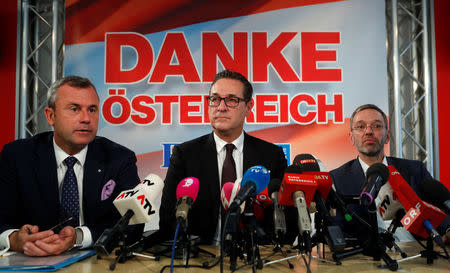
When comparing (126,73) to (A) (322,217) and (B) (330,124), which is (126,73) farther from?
(A) (322,217)

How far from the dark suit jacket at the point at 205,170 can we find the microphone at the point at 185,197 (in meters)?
0.73

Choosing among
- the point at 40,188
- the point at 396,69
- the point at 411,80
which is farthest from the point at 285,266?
the point at 411,80

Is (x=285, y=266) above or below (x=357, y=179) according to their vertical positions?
below

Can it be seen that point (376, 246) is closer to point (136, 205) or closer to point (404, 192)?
point (404, 192)

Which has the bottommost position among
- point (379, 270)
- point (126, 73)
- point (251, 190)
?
point (379, 270)

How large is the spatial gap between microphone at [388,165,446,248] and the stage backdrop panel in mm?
2810

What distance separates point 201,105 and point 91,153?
87.1 inches

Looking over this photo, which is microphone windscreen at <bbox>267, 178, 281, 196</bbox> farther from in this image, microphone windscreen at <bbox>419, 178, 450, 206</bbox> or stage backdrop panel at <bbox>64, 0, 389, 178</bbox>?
stage backdrop panel at <bbox>64, 0, 389, 178</bbox>

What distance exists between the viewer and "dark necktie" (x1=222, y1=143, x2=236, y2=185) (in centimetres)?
238

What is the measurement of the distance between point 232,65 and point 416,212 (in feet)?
10.6

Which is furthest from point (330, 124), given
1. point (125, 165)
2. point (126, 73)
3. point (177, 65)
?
point (125, 165)

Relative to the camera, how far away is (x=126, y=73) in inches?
175

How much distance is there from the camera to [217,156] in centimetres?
248

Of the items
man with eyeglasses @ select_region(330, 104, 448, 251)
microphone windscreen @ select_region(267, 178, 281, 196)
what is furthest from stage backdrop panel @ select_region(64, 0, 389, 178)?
microphone windscreen @ select_region(267, 178, 281, 196)
